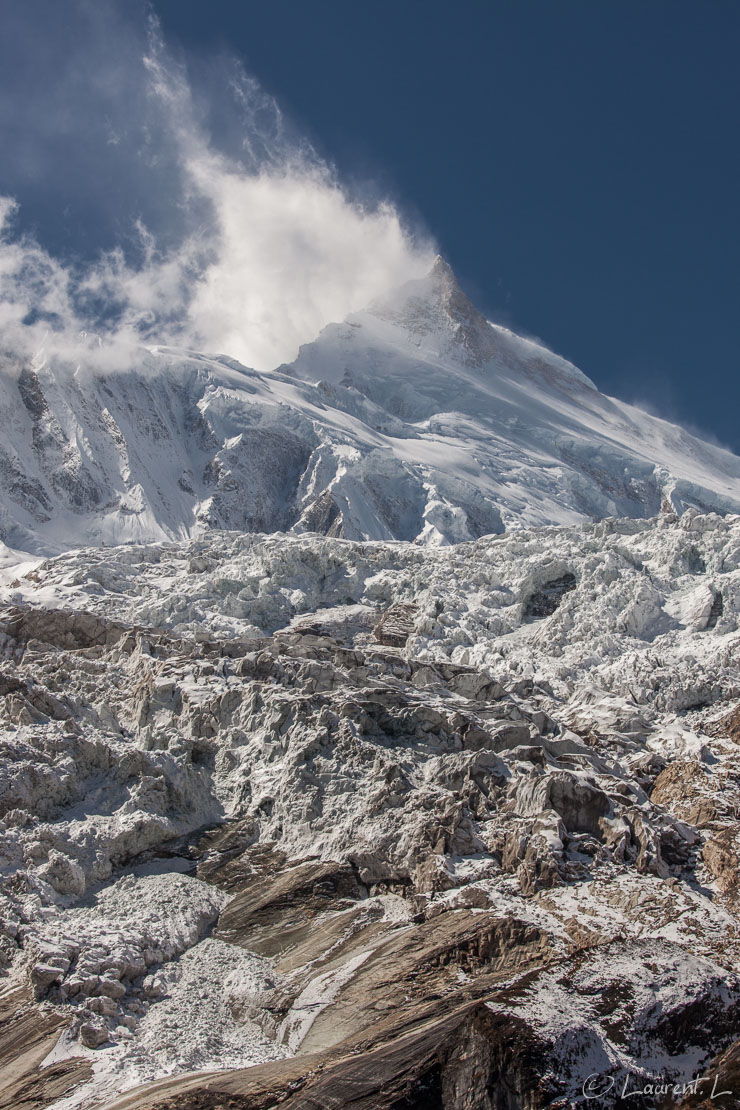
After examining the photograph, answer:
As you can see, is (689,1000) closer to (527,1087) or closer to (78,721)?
(527,1087)

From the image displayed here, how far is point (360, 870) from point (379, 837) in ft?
7.60

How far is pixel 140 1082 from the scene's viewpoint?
106ft

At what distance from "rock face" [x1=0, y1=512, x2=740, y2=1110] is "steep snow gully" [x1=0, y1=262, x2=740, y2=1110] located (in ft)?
0.50

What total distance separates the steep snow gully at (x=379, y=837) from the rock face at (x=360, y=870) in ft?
0.50

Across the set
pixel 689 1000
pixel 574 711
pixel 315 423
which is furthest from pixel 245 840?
pixel 315 423

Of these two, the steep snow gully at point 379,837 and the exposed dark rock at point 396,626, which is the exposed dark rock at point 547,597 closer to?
the steep snow gully at point 379,837

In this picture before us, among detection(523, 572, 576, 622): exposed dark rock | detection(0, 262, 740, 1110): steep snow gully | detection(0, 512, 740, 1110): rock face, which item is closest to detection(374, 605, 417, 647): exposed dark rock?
detection(0, 262, 740, 1110): steep snow gully

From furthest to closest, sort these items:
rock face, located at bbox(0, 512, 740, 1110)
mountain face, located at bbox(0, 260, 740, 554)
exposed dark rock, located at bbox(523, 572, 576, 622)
→ mountain face, located at bbox(0, 260, 740, 554), exposed dark rock, located at bbox(523, 572, 576, 622), rock face, located at bbox(0, 512, 740, 1110)

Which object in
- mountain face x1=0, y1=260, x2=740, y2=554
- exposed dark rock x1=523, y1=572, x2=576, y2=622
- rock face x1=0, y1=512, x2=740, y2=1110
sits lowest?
rock face x1=0, y1=512, x2=740, y2=1110

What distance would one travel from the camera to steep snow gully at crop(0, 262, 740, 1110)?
32.0 m

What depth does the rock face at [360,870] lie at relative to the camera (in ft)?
105

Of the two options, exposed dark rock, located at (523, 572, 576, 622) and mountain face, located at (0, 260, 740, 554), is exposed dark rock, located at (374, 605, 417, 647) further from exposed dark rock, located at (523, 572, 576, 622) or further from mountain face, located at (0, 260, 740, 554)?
mountain face, located at (0, 260, 740, 554)

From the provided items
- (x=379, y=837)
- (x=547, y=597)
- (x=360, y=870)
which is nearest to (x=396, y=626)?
(x=547, y=597)

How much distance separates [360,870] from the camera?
46.7m
